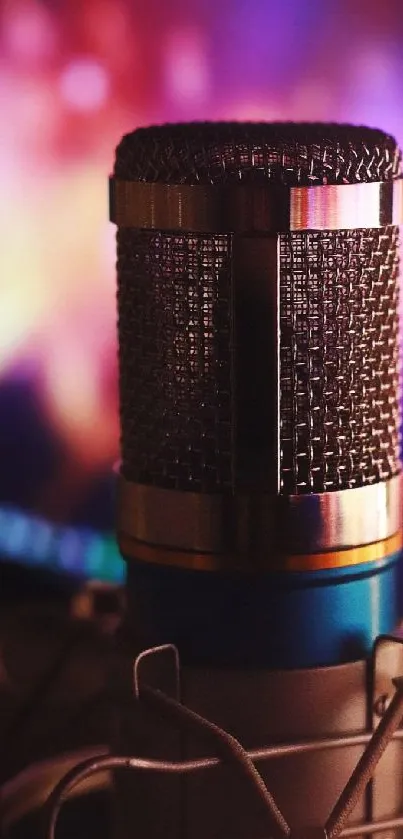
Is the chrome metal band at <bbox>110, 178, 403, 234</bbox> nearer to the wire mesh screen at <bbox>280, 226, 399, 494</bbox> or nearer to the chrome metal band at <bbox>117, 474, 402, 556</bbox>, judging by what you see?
the wire mesh screen at <bbox>280, 226, 399, 494</bbox>

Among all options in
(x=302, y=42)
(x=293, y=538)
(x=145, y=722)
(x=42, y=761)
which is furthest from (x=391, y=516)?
(x=302, y=42)

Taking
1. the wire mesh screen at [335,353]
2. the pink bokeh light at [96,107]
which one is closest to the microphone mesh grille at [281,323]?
the wire mesh screen at [335,353]

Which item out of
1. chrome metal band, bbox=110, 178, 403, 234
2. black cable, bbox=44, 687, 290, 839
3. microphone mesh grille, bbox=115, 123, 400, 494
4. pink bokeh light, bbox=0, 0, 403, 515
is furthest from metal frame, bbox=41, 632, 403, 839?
pink bokeh light, bbox=0, 0, 403, 515

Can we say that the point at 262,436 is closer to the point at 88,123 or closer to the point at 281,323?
the point at 281,323

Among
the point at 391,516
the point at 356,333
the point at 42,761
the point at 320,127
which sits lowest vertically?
the point at 42,761

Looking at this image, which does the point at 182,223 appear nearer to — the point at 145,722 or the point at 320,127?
the point at 320,127

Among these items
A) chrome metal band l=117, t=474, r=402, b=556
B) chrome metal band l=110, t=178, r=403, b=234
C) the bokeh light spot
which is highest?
the bokeh light spot

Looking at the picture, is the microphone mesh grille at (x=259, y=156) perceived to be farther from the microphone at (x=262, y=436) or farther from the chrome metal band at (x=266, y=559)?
the chrome metal band at (x=266, y=559)
